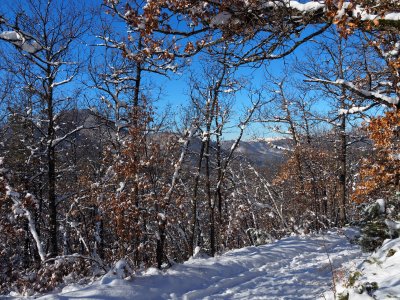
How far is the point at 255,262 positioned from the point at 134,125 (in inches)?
185

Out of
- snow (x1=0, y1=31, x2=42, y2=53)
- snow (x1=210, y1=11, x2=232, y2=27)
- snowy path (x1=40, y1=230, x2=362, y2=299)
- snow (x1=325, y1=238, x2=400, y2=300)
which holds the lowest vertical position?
snowy path (x1=40, y1=230, x2=362, y2=299)

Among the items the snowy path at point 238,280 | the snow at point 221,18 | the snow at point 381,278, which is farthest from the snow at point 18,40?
the snow at point 381,278

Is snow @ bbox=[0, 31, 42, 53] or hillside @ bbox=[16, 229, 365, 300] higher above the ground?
snow @ bbox=[0, 31, 42, 53]

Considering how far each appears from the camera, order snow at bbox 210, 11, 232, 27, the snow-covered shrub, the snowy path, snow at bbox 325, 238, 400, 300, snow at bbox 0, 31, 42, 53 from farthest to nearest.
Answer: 1. the snow-covered shrub
2. the snowy path
3. snow at bbox 210, 11, 232, 27
4. snow at bbox 0, 31, 42, 53
5. snow at bbox 325, 238, 400, 300

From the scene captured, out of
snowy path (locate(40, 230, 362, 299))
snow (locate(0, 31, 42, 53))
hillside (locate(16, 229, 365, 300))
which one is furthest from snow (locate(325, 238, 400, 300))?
snow (locate(0, 31, 42, 53))

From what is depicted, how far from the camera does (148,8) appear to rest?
4.41m

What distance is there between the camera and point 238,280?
24.1ft

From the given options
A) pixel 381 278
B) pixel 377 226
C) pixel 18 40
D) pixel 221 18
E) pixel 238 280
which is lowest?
pixel 238 280

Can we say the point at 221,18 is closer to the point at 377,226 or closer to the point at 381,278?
the point at 381,278

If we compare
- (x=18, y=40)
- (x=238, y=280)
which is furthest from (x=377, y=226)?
(x=18, y=40)

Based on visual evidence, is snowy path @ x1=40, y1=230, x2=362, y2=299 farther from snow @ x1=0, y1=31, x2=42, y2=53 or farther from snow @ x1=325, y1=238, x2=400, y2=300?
snow @ x1=0, y1=31, x2=42, y2=53

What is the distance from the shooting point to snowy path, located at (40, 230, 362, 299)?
607 cm

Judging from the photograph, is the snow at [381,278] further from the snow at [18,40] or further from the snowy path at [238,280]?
the snow at [18,40]

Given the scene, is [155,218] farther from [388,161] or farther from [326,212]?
[326,212]
